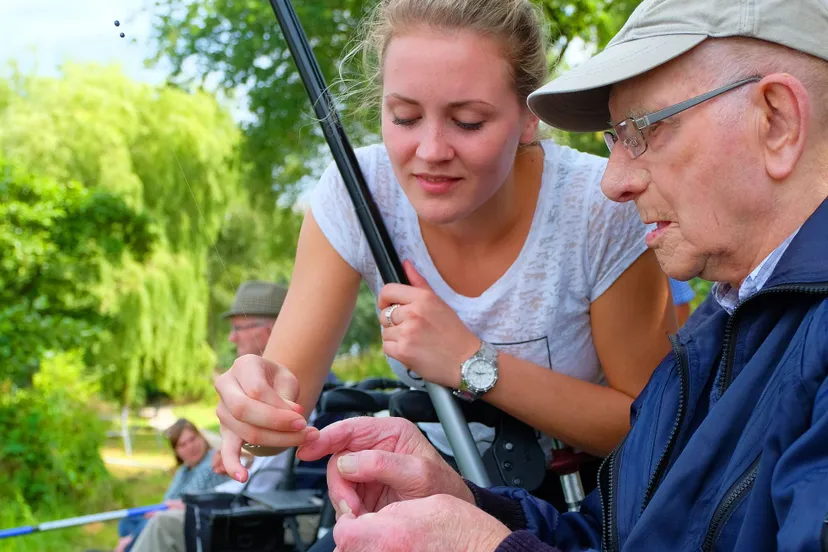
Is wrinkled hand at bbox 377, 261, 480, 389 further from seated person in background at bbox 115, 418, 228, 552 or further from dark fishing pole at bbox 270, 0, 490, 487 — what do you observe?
seated person in background at bbox 115, 418, 228, 552

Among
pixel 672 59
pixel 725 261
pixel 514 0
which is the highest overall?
pixel 514 0

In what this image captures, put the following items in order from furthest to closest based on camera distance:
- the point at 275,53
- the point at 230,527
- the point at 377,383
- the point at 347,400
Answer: the point at 275,53, the point at 230,527, the point at 377,383, the point at 347,400

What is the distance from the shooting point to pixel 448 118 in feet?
6.05

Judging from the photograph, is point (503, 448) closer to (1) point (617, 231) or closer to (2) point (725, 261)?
(1) point (617, 231)

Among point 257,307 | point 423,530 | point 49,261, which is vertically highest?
point 423,530

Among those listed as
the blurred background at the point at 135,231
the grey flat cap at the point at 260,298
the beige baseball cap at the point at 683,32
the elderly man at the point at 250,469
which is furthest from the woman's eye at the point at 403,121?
the blurred background at the point at 135,231

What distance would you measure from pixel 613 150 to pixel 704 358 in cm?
34

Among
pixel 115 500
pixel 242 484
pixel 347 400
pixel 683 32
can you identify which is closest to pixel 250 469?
pixel 242 484

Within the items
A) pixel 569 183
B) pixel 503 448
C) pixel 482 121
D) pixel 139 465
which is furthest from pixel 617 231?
pixel 139 465

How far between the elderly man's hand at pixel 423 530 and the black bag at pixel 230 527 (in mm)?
2242

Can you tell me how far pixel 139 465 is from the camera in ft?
27.8

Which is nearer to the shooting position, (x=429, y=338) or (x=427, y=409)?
(x=429, y=338)

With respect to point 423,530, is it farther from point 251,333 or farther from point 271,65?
point 271,65

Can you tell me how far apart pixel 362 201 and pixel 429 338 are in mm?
334
